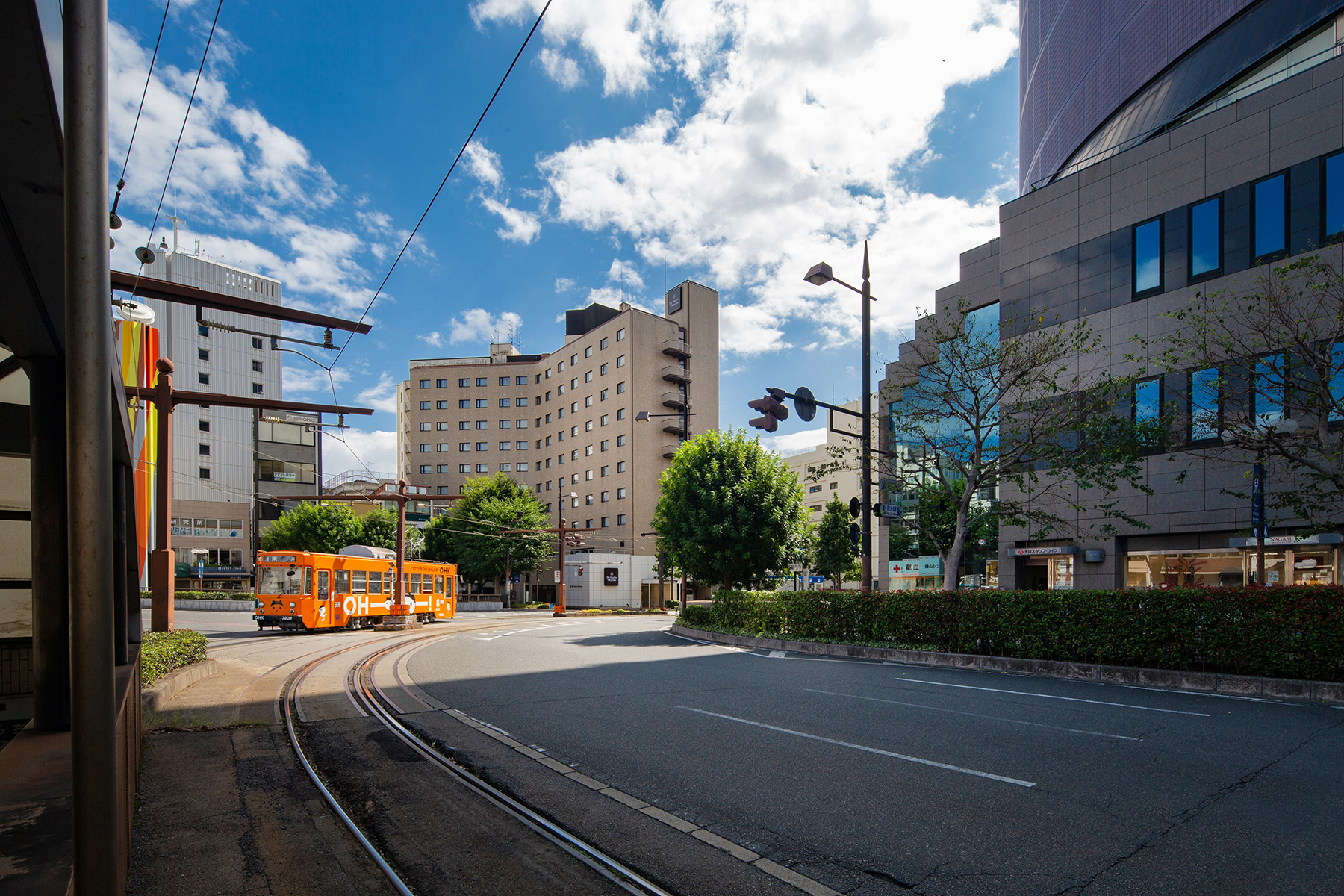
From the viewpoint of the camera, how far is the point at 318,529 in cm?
5478

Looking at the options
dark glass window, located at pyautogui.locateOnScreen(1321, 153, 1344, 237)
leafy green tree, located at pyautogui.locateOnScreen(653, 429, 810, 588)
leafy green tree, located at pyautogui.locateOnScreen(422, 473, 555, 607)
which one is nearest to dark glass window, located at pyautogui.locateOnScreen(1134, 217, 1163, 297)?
dark glass window, located at pyautogui.locateOnScreen(1321, 153, 1344, 237)

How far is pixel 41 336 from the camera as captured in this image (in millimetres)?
4840

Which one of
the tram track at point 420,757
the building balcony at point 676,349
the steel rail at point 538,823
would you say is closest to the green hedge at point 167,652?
the tram track at point 420,757

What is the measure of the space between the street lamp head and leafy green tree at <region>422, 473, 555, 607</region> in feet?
127

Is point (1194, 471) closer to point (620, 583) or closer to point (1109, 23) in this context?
point (1109, 23)

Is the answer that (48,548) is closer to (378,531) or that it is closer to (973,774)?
(973,774)

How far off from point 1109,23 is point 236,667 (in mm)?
38767

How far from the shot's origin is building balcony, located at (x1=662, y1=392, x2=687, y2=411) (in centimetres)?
6316

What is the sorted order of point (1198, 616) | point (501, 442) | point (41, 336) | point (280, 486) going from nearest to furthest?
1. point (41, 336)
2. point (1198, 616)
3. point (280, 486)
4. point (501, 442)

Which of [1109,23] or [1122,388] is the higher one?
[1109,23]

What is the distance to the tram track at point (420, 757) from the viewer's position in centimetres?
439

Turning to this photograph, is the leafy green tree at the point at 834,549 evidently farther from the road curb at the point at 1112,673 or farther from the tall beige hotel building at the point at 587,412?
the road curb at the point at 1112,673

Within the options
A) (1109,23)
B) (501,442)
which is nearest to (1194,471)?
(1109,23)

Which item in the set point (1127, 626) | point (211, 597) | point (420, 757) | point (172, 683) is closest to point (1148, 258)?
point (1127, 626)
